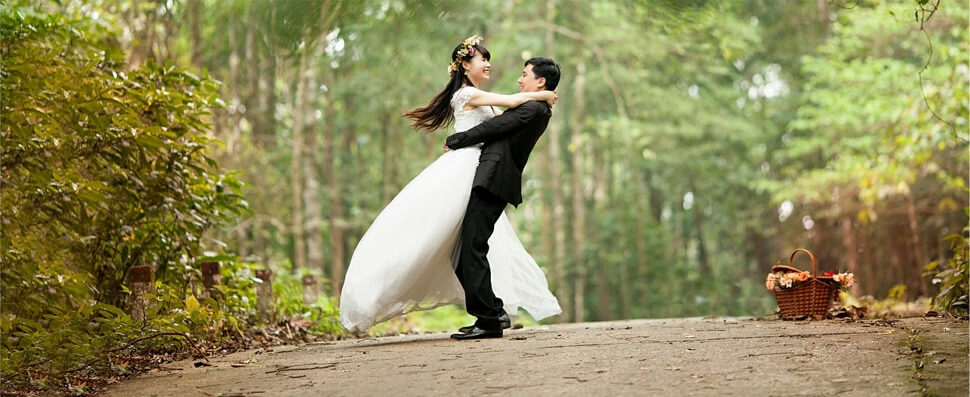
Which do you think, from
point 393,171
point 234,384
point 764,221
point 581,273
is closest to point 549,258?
point 581,273

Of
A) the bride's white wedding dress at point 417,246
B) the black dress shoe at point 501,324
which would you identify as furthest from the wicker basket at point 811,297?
the bride's white wedding dress at point 417,246

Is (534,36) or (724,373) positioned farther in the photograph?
(534,36)

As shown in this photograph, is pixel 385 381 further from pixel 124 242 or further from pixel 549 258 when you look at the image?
pixel 549 258

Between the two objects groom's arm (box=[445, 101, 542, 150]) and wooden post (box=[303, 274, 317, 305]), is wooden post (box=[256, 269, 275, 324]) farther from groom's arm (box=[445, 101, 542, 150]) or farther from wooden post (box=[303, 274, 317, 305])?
groom's arm (box=[445, 101, 542, 150])

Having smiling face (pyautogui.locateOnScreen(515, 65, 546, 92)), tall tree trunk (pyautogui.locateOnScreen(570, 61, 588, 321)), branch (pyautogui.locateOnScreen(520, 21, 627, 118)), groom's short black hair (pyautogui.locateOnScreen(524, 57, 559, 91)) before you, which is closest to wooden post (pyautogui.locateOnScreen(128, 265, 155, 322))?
smiling face (pyautogui.locateOnScreen(515, 65, 546, 92))

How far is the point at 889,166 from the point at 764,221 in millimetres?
17435

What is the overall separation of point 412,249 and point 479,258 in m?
0.43

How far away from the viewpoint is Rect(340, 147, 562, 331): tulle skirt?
6.53 m

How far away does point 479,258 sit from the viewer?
21.5 feet

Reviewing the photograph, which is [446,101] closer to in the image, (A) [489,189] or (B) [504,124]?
(B) [504,124]

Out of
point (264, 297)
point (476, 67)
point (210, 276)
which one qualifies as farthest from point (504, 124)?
point (264, 297)

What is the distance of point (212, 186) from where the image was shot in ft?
25.2

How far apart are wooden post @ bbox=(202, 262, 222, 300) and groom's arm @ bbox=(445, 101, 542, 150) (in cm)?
222

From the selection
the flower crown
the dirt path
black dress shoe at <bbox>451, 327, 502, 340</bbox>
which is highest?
the flower crown
